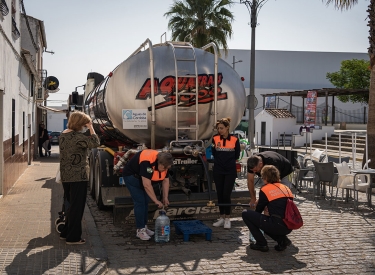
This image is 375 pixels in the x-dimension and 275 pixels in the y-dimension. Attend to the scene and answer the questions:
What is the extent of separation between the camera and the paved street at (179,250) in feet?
18.8

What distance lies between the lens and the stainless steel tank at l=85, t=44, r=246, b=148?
25.9ft

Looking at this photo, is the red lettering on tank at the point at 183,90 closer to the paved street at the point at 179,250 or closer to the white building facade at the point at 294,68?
the paved street at the point at 179,250

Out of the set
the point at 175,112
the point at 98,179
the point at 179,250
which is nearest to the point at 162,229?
the point at 179,250

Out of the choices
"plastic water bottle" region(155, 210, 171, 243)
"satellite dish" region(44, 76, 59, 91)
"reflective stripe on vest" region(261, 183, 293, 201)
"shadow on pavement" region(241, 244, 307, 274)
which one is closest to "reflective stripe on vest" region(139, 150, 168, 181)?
"plastic water bottle" region(155, 210, 171, 243)

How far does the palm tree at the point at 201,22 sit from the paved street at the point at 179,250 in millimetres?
16075

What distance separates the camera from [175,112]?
314 inches

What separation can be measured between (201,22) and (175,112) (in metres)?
16.5

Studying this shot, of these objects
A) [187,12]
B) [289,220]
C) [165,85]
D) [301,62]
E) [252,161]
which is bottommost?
[289,220]

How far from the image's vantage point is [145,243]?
691cm

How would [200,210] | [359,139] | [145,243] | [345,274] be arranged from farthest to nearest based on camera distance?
[359,139], [200,210], [145,243], [345,274]

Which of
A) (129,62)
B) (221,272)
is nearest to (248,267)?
(221,272)

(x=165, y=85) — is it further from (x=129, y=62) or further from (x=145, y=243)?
(x=145, y=243)

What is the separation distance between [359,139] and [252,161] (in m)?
20.8

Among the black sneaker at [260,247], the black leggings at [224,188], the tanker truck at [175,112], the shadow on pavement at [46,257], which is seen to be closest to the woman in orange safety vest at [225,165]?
the black leggings at [224,188]
